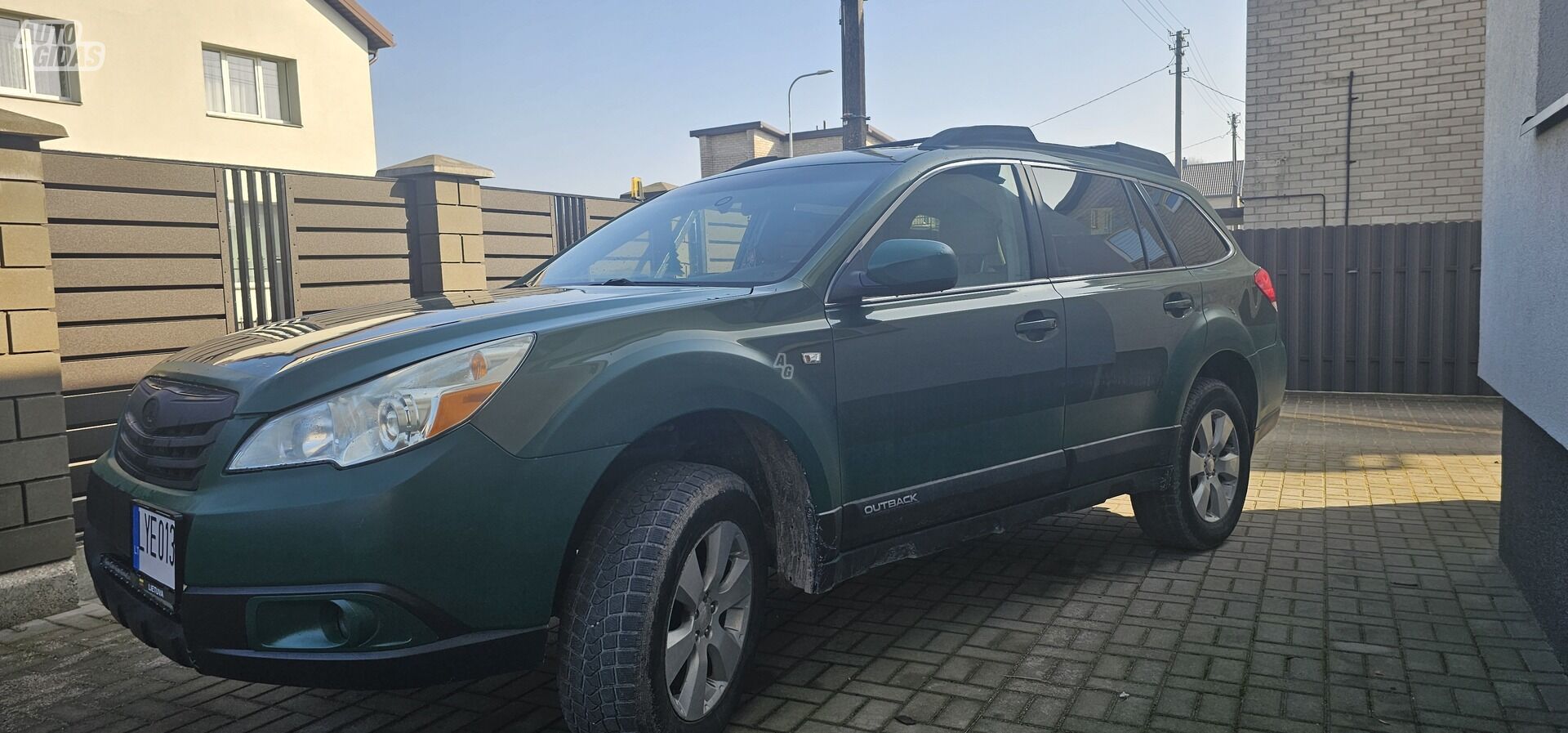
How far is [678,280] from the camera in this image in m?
3.67

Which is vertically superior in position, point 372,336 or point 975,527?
point 372,336

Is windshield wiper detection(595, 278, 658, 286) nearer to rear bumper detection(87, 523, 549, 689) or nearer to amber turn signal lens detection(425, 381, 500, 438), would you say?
amber turn signal lens detection(425, 381, 500, 438)

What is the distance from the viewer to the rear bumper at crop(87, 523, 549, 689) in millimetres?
2461

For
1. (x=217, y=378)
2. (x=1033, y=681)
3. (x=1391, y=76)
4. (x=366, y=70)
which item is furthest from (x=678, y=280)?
(x=366, y=70)

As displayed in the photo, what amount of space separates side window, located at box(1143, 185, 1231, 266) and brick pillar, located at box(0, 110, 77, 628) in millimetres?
4869

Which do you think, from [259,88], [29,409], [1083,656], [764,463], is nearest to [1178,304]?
[1083,656]

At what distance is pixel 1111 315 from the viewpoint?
14.6 feet

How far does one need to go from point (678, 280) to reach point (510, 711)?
1451 mm

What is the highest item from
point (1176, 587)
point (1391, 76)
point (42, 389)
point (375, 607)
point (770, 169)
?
point (1391, 76)

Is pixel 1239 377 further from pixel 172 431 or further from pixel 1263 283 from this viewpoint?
pixel 172 431

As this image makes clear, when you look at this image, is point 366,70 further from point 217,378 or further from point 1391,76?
point 217,378

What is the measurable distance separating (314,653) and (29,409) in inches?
121

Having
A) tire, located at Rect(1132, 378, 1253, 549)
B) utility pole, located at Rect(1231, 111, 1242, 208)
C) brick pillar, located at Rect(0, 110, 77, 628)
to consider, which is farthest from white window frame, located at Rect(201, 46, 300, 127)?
utility pole, located at Rect(1231, 111, 1242, 208)

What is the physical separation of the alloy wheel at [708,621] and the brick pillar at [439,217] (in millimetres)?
5411
